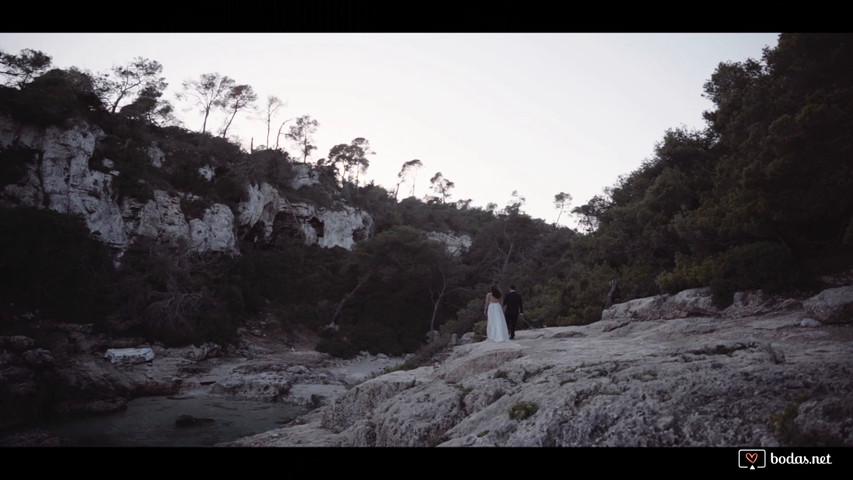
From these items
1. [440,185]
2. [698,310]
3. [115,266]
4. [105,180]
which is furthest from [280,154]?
[698,310]

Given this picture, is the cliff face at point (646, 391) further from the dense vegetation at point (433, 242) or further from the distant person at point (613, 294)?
the distant person at point (613, 294)

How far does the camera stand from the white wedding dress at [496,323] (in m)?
11.9

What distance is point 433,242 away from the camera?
1567 inches

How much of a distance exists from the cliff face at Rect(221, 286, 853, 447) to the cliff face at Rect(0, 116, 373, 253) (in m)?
22.0

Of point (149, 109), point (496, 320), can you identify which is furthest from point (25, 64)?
point (496, 320)

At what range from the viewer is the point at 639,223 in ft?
62.7

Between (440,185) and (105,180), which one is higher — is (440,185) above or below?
above

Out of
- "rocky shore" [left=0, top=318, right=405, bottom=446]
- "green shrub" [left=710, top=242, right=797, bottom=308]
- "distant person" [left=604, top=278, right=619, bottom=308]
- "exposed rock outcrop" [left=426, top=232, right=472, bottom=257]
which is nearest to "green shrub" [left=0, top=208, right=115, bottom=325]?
"rocky shore" [left=0, top=318, right=405, bottom=446]

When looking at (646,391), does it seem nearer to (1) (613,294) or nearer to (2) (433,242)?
(1) (613,294)

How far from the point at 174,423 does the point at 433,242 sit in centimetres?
2753

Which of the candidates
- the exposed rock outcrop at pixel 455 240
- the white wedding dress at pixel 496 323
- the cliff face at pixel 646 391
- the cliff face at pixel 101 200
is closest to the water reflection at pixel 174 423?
the cliff face at pixel 646 391
